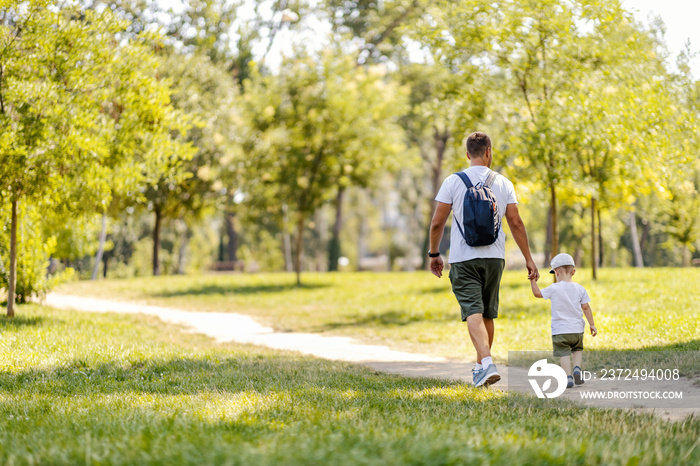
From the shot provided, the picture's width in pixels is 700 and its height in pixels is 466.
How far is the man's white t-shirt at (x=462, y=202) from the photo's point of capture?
232 inches

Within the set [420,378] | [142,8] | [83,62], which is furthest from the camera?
[142,8]

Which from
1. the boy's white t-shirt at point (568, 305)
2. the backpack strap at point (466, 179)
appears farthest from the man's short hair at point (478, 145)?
the boy's white t-shirt at point (568, 305)

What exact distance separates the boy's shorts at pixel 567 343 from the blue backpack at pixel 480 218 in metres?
1.39

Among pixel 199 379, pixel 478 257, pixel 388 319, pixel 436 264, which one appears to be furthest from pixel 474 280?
pixel 388 319

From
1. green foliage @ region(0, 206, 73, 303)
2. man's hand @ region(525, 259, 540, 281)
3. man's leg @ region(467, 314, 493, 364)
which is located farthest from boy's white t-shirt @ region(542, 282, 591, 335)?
green foliage @ region(0, 206, 73, 303)

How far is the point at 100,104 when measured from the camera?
34.4ft

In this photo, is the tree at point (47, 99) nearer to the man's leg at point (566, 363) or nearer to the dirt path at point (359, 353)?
the dirt path at point (359, 353)

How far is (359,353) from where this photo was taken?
9.80 m

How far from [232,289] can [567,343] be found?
15.3 meters

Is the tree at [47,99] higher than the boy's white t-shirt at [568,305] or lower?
higher

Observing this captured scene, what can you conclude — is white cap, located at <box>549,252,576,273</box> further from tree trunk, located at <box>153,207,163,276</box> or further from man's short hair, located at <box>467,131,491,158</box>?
tree trunk, located at <box>153,207,163,276</box>

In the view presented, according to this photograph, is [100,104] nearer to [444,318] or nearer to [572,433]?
[444,318]

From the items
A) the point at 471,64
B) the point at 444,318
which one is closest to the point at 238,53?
the point at 471,64

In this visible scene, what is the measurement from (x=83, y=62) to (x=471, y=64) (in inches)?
309
